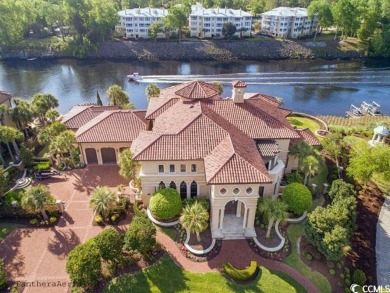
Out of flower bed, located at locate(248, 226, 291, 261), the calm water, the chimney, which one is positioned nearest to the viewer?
flower bed, located at locate(248, 226, 291, 261)

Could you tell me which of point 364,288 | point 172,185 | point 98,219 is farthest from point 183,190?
point 364,288

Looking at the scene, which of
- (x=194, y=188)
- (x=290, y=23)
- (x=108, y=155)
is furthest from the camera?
(x=290, y=23)

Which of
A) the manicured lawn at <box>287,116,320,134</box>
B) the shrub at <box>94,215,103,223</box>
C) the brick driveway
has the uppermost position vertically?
the manicured lawn at <box>287,116,320,134</box>

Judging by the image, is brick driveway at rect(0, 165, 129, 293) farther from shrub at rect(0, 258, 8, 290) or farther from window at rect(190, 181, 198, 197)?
window at rect(190, 181, 198, 197)

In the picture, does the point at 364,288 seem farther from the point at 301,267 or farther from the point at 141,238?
the point at 141,238

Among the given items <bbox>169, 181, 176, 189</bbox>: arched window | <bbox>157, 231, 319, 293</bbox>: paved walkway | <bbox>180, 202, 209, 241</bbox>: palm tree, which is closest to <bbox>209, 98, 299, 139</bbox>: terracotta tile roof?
<bbox>169, 181, 176, 189</bbox>: arched window

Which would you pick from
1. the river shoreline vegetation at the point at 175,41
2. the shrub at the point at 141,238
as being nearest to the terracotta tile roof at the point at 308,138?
the shrub at the point at 141,238
